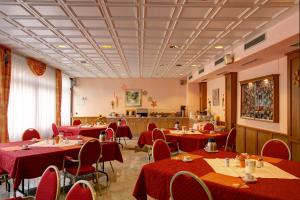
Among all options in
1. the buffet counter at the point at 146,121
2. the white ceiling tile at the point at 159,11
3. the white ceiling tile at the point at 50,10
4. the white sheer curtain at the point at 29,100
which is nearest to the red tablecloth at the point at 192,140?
the white ceiling tile at the point at 159,11

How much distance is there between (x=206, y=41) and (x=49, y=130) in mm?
5925

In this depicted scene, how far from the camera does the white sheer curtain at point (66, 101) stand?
Result: 390 inches

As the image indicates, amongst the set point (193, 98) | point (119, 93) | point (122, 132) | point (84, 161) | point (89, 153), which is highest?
point (119, 93)

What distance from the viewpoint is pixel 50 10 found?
3295 millimetres

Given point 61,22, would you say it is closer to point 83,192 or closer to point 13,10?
point 13,10

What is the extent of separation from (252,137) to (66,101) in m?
7.50

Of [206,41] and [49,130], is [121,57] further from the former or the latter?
[49,130]

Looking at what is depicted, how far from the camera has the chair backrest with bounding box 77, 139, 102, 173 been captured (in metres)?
3.45

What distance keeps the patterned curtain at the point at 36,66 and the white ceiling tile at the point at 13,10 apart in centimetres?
357

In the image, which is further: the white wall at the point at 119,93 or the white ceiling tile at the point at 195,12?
the white wall at the point at 119,93

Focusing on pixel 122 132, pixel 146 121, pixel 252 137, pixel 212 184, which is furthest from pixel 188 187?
pixel 146 121

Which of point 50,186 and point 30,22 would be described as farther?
point 30,22

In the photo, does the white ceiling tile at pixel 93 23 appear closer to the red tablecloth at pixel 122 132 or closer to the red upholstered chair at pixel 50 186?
the red upholstered chair at pixel 50 186

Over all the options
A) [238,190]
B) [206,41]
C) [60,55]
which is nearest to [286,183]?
[238,190]
